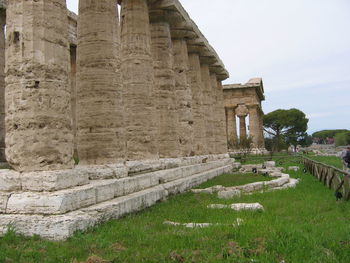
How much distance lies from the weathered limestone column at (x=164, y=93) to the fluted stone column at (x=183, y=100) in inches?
47.6

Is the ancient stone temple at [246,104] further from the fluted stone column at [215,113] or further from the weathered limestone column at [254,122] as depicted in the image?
the fluted stone column at [215,113]

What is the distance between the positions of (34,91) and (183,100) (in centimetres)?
970

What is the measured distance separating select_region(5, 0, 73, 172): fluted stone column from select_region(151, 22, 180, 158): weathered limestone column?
7.01 meters

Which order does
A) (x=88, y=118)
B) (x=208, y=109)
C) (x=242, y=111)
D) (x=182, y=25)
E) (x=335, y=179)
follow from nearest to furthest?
(x=88, y=118), (x=335, y=179), (x=182, y=25), (x=208, y=109), (x=242, y=111)

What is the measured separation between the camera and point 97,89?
934cm

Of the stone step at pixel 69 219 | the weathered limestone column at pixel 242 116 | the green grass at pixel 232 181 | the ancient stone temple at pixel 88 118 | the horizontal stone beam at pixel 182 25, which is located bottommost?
the green grass at pixel 232 181

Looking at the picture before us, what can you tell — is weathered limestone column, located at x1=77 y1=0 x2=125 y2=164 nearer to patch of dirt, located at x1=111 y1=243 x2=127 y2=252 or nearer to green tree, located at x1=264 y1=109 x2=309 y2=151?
patch of dirt, located at x1=111 y1=243 x2=127 y2=252

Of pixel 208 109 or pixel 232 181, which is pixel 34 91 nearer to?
pixel 232 181

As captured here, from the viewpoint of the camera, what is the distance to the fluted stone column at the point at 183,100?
52.1ft

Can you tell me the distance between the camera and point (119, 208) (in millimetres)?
7734

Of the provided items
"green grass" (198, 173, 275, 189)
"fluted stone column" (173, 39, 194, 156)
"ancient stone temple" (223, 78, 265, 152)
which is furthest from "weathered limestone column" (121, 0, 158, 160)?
"ancient stone temple" (223, 78, 265, 152)

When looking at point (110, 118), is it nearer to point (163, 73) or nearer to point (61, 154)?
point (61, 154)

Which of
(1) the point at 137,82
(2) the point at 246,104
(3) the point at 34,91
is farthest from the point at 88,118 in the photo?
(2) the point at 246,104

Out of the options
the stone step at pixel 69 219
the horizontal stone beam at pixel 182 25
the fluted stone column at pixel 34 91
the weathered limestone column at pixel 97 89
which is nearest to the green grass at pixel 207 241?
the stone step at pixel 69 219
